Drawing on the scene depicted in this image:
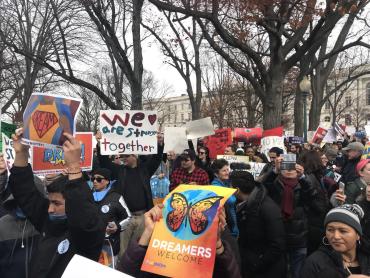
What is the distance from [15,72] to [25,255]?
24.0 metres

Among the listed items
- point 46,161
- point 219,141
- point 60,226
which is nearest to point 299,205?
point 46,161

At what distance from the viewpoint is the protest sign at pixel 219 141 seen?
10580mm

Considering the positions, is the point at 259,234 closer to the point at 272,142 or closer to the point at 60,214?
the point at 60,214

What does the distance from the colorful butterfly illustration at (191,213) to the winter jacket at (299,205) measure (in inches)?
102

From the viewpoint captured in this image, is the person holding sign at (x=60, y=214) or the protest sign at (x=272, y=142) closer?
the person holding sign at (x=60, y=214)

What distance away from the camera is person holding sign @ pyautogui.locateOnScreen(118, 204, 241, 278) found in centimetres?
242

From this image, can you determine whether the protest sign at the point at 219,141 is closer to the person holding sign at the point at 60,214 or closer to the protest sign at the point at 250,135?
the protest sign at the point at 250,135

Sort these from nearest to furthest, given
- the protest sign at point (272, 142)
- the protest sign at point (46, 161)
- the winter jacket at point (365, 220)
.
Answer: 1. the winter jacket at point (365, 220)
2. the protest sign at point (46, 161)
3. the protest sign at point (272, 142)

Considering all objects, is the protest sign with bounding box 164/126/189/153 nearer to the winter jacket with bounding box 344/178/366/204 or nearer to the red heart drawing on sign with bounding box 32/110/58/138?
the winter jacket with bounding box 344/178/366/204

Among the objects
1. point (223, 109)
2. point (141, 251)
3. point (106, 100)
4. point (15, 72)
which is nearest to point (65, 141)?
point (141, 251)

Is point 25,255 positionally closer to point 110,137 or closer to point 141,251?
point 141,251

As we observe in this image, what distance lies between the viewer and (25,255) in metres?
3.04

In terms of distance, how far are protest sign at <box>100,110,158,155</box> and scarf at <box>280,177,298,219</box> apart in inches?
105

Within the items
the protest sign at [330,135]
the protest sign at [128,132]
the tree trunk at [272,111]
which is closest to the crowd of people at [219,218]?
the protest sign at [128,132]
